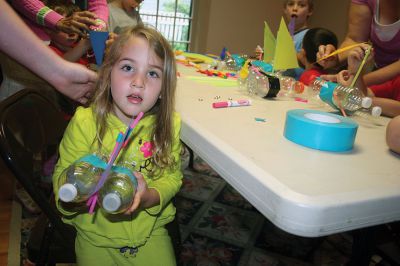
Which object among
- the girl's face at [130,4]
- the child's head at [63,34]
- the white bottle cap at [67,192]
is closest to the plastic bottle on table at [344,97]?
the white bottle cap at [67,192]

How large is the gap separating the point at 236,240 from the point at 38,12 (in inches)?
52.9

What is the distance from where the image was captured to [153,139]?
866mm

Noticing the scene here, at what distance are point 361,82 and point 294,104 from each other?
0.94 ft

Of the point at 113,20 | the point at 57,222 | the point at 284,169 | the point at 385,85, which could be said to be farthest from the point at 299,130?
the point at 113,20

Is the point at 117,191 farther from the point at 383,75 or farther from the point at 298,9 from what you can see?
the point at 298,9

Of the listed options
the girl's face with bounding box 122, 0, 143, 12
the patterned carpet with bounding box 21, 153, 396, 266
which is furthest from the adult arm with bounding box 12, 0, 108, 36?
the girl's face with bounding box 122, 0, 143, 12

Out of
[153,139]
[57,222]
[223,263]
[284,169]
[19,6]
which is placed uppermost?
[19,6]

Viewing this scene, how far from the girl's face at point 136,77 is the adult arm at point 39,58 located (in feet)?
0.34

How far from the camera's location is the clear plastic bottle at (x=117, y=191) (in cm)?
47

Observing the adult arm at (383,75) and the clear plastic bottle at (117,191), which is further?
the adult arm at (383,75)

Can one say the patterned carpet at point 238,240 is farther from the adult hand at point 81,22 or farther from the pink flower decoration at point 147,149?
the adult hand at point 81,22

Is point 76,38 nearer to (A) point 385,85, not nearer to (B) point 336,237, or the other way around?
(A) point 385,85

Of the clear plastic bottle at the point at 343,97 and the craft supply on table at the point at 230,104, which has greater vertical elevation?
the clear plastic bottle at the point at 343,97

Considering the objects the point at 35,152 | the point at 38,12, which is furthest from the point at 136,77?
the point at 38,12
